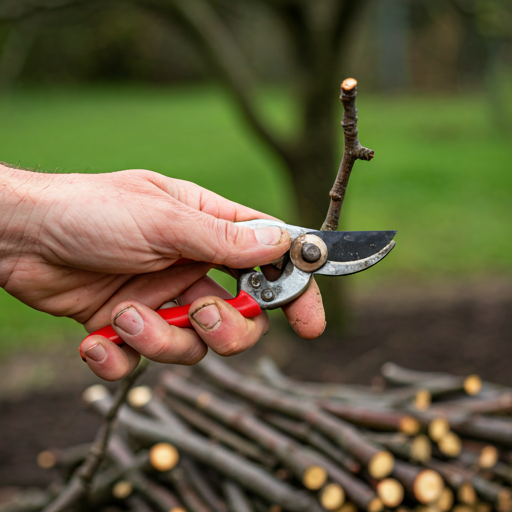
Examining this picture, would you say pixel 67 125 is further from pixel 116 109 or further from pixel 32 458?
pixel 32 458

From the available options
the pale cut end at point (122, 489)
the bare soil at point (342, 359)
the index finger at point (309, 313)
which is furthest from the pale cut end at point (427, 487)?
the bare soil at point (342, 359)

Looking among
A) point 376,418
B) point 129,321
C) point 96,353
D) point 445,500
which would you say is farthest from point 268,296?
point 445,500

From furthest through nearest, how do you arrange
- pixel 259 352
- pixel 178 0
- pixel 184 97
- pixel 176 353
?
pixel 184 97, pixel 259 352, pixel 178 0, pixel 176 353

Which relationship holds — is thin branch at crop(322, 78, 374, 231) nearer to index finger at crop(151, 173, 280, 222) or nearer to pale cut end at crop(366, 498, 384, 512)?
index finger at crop(151, 173, 280, 222)

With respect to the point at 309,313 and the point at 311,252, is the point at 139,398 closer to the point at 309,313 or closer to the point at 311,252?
the point at 309,313

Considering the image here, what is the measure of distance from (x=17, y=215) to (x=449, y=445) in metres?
1.93

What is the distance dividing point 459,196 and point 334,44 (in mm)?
5051

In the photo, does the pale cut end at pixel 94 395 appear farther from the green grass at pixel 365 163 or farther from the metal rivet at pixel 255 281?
the metal rivet at pixel 255 281

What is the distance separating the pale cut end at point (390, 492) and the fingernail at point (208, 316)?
104cm

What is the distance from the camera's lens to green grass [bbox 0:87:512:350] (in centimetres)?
554

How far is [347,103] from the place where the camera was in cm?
129

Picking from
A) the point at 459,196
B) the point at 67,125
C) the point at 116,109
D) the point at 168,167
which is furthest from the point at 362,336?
the point at 116,109

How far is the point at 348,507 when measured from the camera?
2.18 m

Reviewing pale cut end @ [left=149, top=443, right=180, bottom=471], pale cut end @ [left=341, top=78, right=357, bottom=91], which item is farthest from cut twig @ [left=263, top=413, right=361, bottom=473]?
pale cut end @ [left=341, top=78, right=357, bottom=91]
